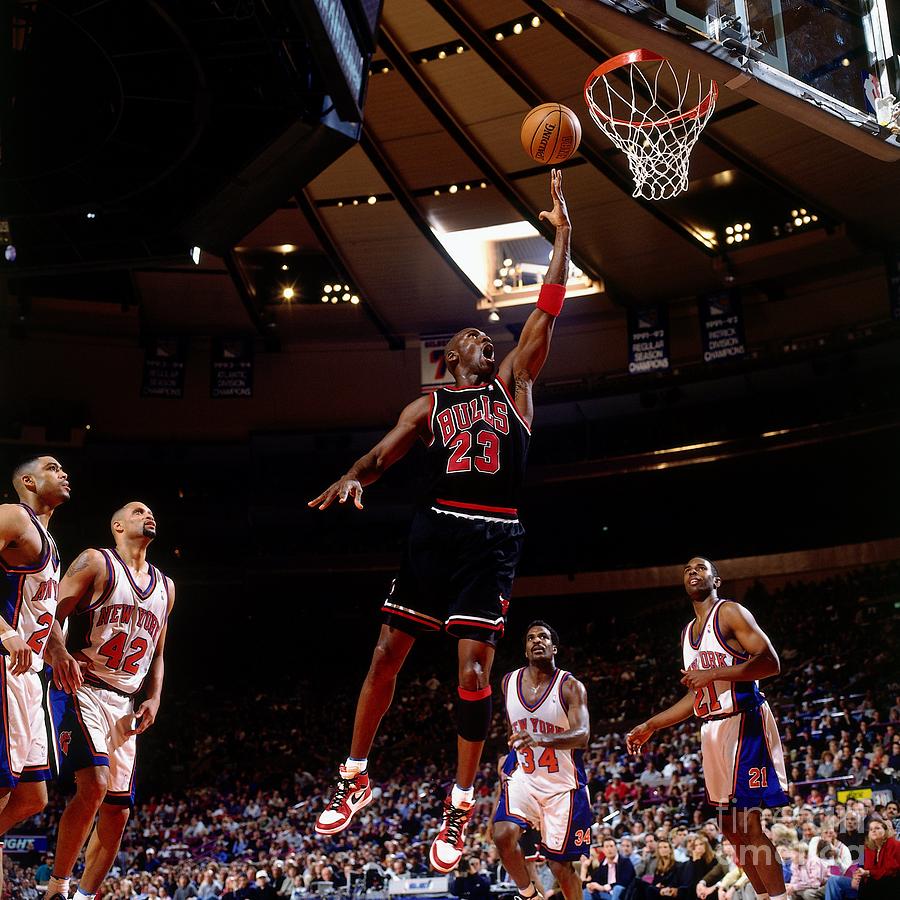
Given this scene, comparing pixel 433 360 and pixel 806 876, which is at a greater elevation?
pixel 433 360

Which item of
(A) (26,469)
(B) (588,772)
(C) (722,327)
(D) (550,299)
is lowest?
(B) (588,772)

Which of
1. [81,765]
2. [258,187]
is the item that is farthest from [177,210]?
[81,765]

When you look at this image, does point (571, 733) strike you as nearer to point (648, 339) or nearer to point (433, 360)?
point (648, 339)

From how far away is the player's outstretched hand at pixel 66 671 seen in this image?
6.34 meters

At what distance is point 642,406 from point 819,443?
14.9 feet

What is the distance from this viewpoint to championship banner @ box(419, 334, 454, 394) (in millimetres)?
24812

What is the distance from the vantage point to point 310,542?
28.4 m

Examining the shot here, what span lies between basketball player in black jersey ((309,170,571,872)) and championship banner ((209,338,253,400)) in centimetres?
2064

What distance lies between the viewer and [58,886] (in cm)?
639

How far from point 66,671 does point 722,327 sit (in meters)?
19.4

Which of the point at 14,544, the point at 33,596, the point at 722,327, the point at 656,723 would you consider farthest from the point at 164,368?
the point at 656,723

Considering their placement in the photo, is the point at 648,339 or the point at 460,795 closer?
the point at 460,795

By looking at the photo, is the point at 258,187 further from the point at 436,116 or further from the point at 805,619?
the point at 805,619

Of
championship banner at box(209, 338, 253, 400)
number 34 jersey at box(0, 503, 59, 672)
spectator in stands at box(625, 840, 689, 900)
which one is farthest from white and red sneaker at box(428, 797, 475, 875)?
championship banner at box(209, 338, 253, 400)
